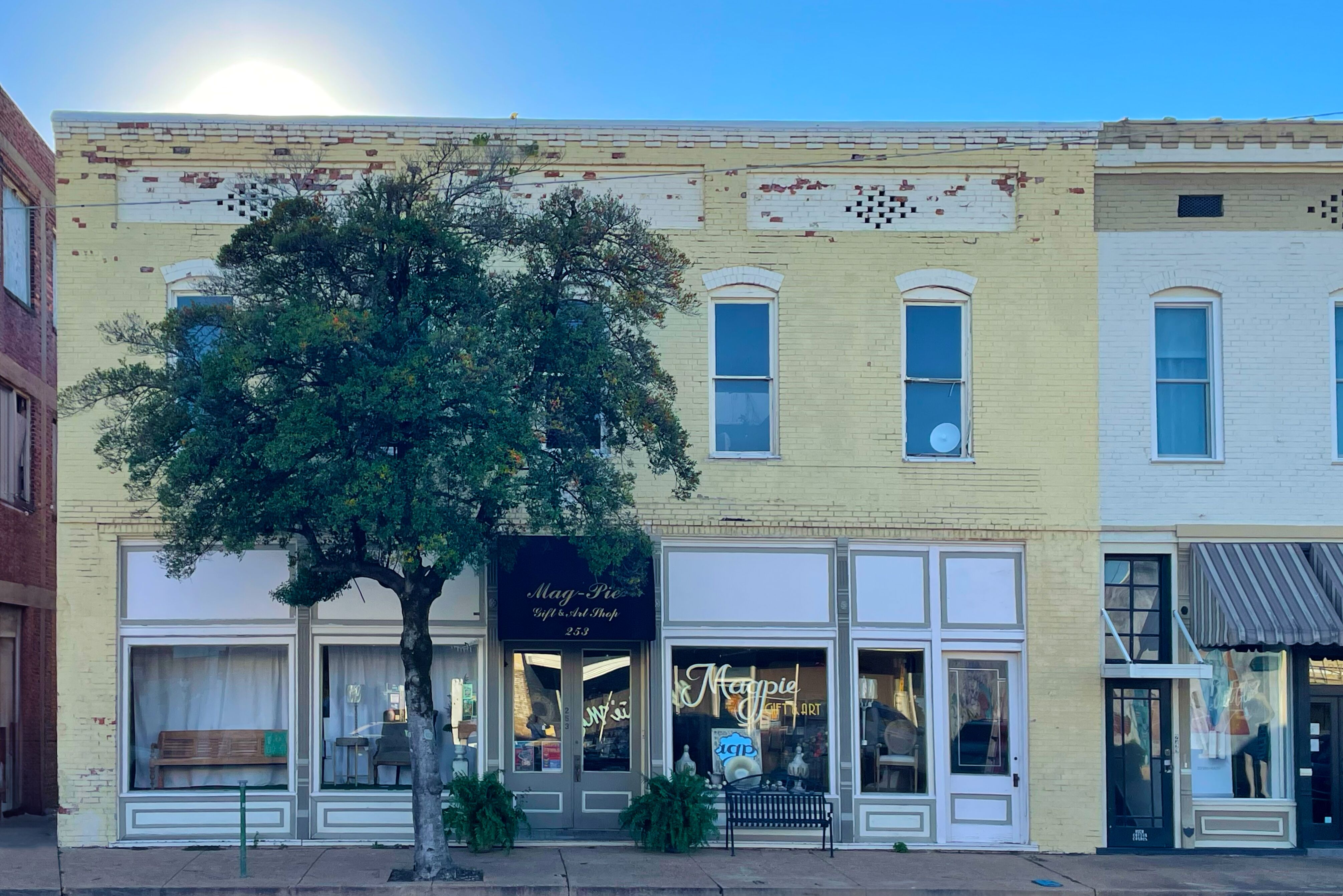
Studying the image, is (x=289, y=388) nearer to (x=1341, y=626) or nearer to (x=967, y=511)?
(x=967, y=511)

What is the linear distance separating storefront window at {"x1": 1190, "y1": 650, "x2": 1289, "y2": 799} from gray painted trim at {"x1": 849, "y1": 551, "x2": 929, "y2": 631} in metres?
3.27

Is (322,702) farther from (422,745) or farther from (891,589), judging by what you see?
(891,589)

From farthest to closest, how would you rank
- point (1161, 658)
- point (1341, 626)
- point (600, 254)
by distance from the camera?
point (1161, 658) < point (1341, 626) < point (600, 254)

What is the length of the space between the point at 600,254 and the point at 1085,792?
326 inches

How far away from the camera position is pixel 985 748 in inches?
593

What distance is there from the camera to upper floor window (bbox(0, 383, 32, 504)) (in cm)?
1842

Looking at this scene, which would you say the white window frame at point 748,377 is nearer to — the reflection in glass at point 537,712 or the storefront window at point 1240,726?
the reflection in glass at point 537,712

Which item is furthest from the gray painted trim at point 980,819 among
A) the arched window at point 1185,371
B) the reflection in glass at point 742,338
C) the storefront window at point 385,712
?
the storefront window at point 385,712

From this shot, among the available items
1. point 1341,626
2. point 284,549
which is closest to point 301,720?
point 284,549

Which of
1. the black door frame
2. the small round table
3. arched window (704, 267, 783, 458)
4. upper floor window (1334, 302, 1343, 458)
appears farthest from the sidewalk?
upper floor window (1334, 302, 1343, 458)

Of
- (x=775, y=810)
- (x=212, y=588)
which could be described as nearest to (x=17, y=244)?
(x=212, y=588)

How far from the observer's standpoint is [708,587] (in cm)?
1488

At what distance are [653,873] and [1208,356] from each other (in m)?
8.82

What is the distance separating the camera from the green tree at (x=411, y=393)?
10953 millimetres
